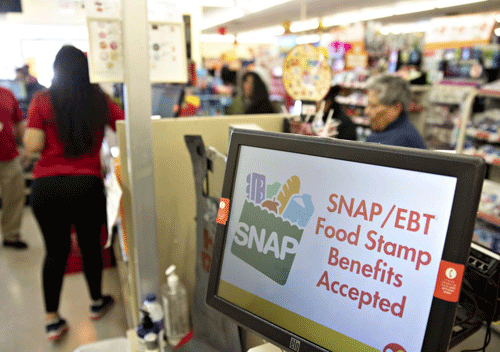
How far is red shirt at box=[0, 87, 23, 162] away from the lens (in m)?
3.27

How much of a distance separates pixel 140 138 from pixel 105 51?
1.13 ft

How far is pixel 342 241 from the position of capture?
2.16 feet

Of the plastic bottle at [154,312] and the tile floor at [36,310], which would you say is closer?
the plastic bottle at [154,312]

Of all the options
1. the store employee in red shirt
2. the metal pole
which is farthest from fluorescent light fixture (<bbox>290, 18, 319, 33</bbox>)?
the metal pole

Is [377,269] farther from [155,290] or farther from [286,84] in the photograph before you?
[286,84]

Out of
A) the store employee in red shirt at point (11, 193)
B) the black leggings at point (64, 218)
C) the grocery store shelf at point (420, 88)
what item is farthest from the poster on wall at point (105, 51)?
the grocery store shelf at point (420, 88)

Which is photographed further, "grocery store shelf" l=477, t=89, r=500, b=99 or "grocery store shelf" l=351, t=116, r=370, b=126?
"grocery store shelf" l=351, t=116, r=370, b=126

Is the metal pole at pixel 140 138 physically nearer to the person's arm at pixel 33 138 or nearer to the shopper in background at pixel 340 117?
the person's arm at pixel 33 138

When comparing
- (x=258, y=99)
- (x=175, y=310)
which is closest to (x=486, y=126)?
(x=258, y=99)

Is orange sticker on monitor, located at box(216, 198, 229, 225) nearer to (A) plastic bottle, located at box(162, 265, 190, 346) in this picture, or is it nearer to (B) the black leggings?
(A) plastic bottle, located at box(162, 265, 190, 346)

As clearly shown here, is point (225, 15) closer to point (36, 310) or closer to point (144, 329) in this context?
point (36, 310)

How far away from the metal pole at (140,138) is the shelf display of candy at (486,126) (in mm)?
3065

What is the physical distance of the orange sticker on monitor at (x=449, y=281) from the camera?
1.75ft

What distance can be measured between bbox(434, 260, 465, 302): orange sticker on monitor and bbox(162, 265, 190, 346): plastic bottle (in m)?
1.08
